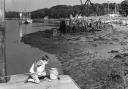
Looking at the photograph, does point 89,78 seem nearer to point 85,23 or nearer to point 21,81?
point 21,81

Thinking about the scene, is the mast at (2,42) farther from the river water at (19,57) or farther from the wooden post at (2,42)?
the river water at (19,57)

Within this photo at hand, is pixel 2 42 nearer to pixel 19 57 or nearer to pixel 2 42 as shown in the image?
pixel 2 42

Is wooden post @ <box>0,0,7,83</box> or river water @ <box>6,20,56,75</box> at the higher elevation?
wooden post @ <box>0,0,7,83</box>

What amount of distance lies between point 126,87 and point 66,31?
4351 cm

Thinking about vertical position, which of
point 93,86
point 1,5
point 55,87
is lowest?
point 93,86

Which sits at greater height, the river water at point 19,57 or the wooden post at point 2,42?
the wooden post at point 2,42

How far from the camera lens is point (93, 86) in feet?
33.0

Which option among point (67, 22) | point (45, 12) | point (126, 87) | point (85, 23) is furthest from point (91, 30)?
point (45, 12)

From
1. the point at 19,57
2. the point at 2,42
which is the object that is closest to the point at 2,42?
the point at 2,42

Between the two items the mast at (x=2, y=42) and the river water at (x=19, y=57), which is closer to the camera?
the mast at (x=2, y=42)

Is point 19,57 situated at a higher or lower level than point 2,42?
lower

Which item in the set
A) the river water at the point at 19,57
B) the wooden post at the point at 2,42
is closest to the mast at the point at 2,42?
the wooden post at the point at 2,42

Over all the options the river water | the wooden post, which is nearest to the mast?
the wooden post

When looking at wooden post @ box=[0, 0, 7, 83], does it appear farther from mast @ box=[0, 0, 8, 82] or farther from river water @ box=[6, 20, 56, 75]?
river water @ box=[6, 20, 56, 75]
